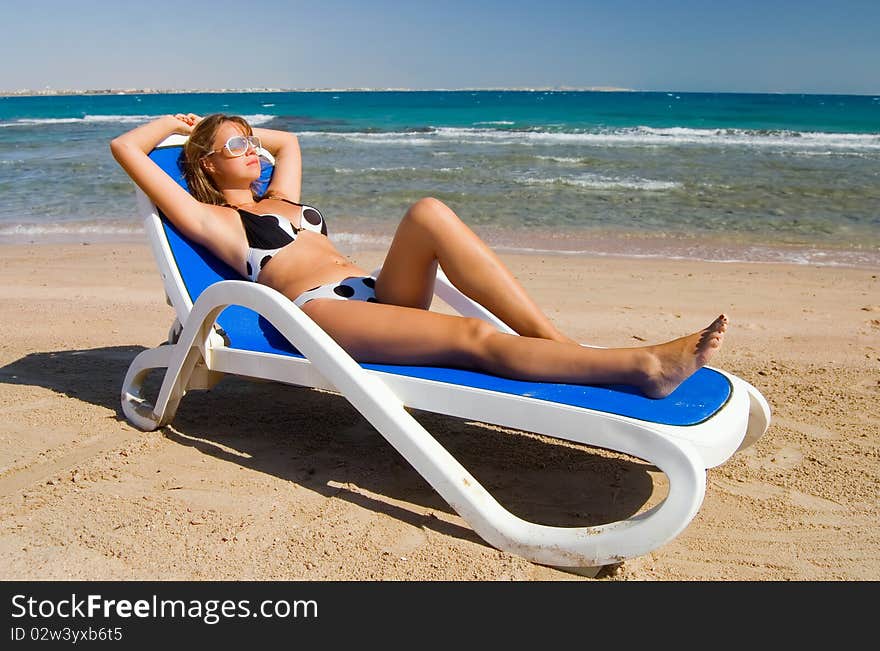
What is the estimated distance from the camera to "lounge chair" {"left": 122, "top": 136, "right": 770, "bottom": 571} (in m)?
2.38

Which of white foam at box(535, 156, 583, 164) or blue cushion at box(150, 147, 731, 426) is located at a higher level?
white foam at box(535, 156, 583, 164)

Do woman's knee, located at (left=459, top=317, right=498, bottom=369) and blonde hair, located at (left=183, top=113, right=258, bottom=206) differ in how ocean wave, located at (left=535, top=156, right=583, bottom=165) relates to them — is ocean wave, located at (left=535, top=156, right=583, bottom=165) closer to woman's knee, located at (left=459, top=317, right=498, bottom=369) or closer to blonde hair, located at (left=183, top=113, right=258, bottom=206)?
blonde hair, located at (left=183, top=113, right=258, bottom=206)

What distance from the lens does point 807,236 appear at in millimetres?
8766

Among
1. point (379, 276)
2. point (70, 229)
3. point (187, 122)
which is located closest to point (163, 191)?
point (187, 122)

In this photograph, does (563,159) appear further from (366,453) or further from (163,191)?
(366,453)

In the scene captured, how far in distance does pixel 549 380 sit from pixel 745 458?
1.25 m

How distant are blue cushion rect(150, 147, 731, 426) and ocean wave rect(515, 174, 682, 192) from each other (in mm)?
9365

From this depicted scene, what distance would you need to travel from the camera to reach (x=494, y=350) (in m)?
2.80

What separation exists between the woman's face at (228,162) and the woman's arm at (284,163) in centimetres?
33

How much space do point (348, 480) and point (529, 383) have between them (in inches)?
35.1

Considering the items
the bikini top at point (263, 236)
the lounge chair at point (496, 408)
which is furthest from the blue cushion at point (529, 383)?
the bikini top at point (263, 236)

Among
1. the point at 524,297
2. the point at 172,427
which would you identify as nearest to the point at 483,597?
the point at 524,297

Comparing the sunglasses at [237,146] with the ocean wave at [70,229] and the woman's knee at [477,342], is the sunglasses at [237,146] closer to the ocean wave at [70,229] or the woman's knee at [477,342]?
the woman's knee at [477,342]

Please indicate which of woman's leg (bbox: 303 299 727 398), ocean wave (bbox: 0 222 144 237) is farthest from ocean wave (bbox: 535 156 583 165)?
woman's leg (bbox: 303 299 727 398)
